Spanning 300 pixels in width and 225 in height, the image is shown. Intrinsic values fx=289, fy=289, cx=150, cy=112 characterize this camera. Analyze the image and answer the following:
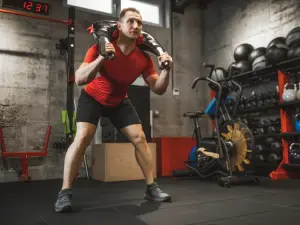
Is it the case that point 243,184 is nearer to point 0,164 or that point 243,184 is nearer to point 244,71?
point 244,71

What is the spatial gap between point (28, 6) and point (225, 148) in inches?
139

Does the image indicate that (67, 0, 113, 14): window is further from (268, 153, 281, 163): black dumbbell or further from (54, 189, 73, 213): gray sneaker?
(54, 189, 73, 213): gray sneaker

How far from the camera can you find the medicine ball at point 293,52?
3.63m

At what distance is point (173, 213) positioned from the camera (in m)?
1.83

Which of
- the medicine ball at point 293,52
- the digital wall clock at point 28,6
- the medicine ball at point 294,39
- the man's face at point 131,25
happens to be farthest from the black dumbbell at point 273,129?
the digital wall clock at point 28,6

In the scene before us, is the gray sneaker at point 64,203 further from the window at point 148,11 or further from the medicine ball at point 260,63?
the window at point 148,11

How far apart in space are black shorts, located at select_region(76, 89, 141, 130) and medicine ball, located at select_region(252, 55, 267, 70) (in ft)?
8.69

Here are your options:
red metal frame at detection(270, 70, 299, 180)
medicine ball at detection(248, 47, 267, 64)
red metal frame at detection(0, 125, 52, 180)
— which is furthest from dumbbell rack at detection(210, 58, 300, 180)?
red metal frame at detection(0, 125, 52, 180)

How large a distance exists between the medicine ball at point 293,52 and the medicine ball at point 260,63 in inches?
16.5

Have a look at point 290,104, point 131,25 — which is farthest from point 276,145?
point 131,25

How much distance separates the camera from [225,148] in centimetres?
329

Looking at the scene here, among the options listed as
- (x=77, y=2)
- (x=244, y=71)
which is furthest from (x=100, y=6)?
(x=244, y=71)

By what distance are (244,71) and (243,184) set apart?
77.7 inches

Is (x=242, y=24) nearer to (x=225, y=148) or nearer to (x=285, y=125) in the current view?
(x=285, y=125)
